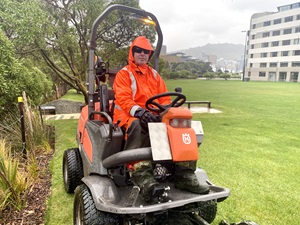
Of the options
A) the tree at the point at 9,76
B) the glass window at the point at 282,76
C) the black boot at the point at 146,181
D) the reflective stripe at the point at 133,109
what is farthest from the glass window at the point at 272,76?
the black boot at the point at 146,181

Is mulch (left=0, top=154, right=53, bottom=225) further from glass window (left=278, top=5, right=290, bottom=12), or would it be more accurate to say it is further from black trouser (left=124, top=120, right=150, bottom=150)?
glass window (left=278, top=5, right=290, bottom=12)

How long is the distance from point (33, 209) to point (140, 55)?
220cm

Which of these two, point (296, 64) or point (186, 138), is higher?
point (296, 64)

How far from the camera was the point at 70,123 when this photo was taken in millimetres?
8492

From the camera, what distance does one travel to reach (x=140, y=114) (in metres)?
2.26

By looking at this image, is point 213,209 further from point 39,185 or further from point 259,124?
point 259,124

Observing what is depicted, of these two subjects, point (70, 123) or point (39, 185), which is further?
point (70, 123)

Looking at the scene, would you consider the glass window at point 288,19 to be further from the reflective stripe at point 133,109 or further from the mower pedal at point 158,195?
the mower pedal at point 158,195

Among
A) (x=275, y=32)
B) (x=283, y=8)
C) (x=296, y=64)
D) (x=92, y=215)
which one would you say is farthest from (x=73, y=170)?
(x=283, y=8)

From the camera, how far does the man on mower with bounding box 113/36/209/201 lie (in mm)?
2004

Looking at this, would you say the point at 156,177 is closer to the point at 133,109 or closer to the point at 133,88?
the point at 133,109

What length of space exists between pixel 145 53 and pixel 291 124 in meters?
7.38

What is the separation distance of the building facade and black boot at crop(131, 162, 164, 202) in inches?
2032

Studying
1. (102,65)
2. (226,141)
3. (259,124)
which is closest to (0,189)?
(102,65)
